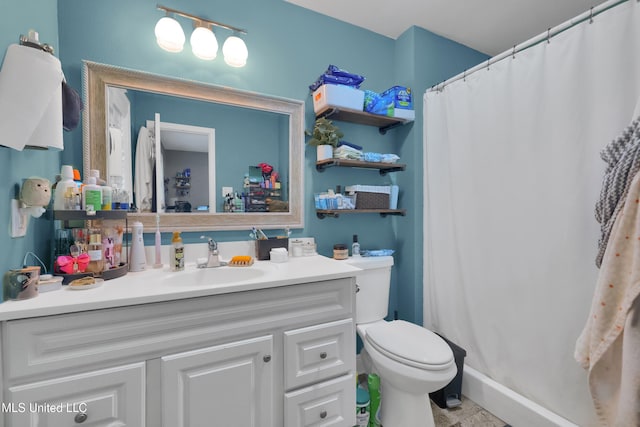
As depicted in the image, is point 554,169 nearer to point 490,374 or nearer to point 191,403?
point 490,374

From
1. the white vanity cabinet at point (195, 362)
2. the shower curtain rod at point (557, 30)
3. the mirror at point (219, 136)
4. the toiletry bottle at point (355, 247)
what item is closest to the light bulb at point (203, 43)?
the mirror at point (219, 136)

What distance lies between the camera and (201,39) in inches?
53.6

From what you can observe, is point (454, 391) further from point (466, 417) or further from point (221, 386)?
point (221, 386)

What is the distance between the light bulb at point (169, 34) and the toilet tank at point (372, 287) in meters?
1.47

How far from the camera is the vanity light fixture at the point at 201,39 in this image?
1295mm

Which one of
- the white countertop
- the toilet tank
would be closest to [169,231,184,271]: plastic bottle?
the white countertop

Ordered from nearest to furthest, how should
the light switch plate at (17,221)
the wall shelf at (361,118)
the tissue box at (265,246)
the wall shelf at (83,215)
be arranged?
the light switch plate at (17,221) → the wall shelf at (83,215) → the tissue box at (265,246) → the wall shelf at (361,118)

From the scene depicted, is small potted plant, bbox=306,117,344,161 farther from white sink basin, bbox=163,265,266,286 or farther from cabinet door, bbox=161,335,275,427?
cabinet door, bbox=161,335,275,427

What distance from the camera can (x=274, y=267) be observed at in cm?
130

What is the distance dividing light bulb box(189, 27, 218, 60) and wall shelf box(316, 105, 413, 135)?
0.66m

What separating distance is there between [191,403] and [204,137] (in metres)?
1.20

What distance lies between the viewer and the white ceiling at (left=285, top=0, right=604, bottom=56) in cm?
162

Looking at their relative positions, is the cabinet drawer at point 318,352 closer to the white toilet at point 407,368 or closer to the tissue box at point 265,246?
the white toilet at point 407,368

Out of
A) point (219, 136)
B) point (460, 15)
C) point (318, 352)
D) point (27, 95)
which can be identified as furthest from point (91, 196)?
point (460, 15)
